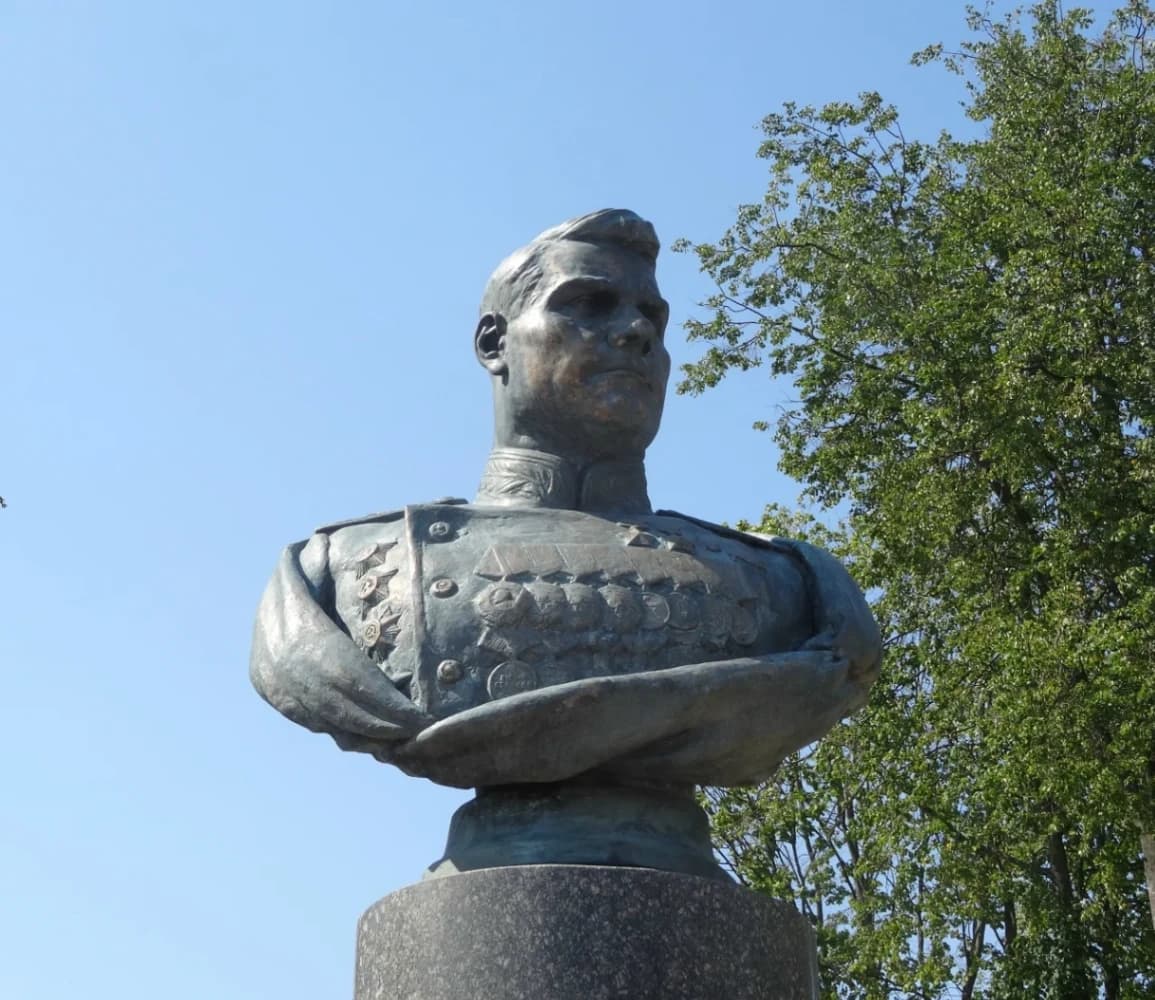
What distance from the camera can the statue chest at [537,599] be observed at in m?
5.55

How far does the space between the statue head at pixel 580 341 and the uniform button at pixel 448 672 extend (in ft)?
3.38

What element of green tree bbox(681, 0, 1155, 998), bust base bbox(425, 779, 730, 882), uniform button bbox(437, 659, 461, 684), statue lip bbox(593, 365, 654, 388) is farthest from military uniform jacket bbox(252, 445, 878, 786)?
green tree bbox(681, 0, 1155, 998)

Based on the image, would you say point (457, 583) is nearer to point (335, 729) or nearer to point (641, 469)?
point (335, 729)

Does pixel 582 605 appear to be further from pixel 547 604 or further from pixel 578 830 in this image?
pixel 578 830

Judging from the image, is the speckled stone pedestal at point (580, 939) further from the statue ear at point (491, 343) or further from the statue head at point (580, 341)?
the statue ear at point (491, 343)

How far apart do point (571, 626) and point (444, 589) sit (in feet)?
1.28

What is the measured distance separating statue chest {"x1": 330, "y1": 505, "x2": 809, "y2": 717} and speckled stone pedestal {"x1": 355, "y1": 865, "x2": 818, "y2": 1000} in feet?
1.82

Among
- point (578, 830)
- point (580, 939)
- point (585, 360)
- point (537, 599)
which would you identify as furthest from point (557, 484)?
point (580, 939)

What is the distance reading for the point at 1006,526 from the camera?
1786cm

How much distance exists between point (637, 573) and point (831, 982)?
14.6 metres

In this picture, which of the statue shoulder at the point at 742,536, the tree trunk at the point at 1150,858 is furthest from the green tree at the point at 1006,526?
the statue shoulder at the point at 742,536

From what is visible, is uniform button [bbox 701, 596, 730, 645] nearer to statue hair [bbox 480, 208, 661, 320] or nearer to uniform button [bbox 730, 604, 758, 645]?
uniform button [bbox 730, 604, 758, 645]

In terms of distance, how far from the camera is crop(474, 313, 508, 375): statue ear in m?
6.38

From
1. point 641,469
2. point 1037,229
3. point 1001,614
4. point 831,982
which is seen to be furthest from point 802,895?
point 641,469
